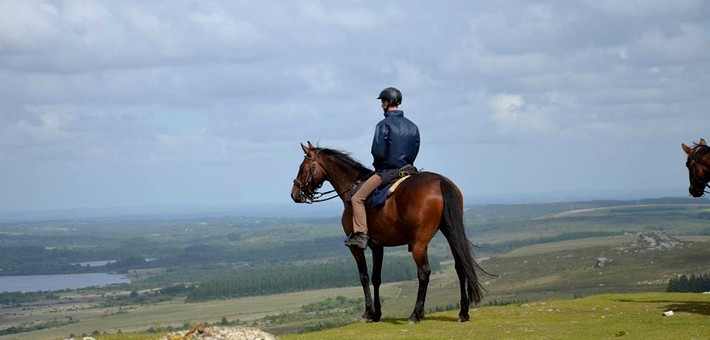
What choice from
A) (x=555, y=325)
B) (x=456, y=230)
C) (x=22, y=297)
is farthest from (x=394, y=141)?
(x=22, y=297)

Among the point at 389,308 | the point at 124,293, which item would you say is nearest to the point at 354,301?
the point at 389,308

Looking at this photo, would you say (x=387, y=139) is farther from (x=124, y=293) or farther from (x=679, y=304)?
(x=124, y=293)

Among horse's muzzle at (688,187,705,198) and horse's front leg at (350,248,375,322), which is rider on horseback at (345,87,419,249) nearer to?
horse's front leg at (350,248,375,322)

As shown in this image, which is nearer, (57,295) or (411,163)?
(411,163)

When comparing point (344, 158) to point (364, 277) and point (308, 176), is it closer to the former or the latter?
point (308, 176)

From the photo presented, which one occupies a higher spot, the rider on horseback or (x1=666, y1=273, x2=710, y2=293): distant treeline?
the rider on horseback

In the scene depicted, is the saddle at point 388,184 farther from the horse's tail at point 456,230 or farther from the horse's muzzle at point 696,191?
the horse's muzzle at point 696,191

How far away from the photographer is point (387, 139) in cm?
2083

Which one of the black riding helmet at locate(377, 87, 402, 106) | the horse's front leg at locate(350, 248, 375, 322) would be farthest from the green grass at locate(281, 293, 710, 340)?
the black riding helmet at locate(377, 87, 402, 106)

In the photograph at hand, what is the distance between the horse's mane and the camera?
21766mm

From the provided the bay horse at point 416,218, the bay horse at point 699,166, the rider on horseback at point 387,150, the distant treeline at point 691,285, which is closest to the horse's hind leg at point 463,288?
the bay horse at point 416,218

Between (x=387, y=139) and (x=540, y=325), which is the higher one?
(x=387, y=139)

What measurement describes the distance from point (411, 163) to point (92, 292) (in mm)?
188720

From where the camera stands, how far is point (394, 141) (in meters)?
20.8
